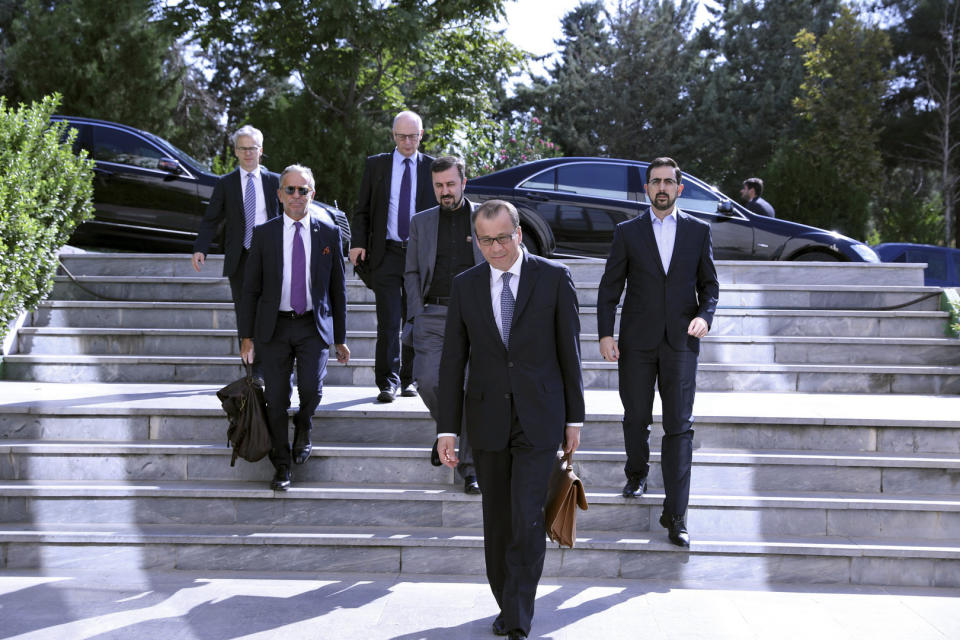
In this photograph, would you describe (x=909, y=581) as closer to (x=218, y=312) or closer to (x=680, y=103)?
(x=218, y=312)

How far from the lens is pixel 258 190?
23.5ft

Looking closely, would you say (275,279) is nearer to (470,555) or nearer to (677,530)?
(470,555)

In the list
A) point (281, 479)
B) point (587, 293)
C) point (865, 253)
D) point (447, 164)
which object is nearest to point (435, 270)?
point (447, 164)

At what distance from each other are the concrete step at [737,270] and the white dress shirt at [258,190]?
3.13 m

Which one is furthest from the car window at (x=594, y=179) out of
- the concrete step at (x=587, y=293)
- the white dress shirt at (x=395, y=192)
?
the white dress shirt at (x=395, y=192)

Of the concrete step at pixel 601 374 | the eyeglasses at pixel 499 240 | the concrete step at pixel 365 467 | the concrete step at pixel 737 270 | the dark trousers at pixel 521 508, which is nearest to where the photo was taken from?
the eyeglasses at pixel 499 240

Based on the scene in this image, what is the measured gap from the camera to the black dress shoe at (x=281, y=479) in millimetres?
5770

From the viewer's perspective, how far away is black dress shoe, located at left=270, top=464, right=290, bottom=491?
5.77 metres

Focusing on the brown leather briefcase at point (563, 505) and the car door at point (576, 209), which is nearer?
the brown leather briefcase at point (563, 505)

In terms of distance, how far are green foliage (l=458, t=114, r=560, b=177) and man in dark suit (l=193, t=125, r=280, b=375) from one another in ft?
36.9

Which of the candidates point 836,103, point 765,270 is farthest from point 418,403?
point 836,103

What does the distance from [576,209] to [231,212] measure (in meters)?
4.67

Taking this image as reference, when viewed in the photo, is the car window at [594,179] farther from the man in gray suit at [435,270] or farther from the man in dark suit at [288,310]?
the man in dark suit at [288,310]

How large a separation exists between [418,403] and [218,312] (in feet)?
9.65
